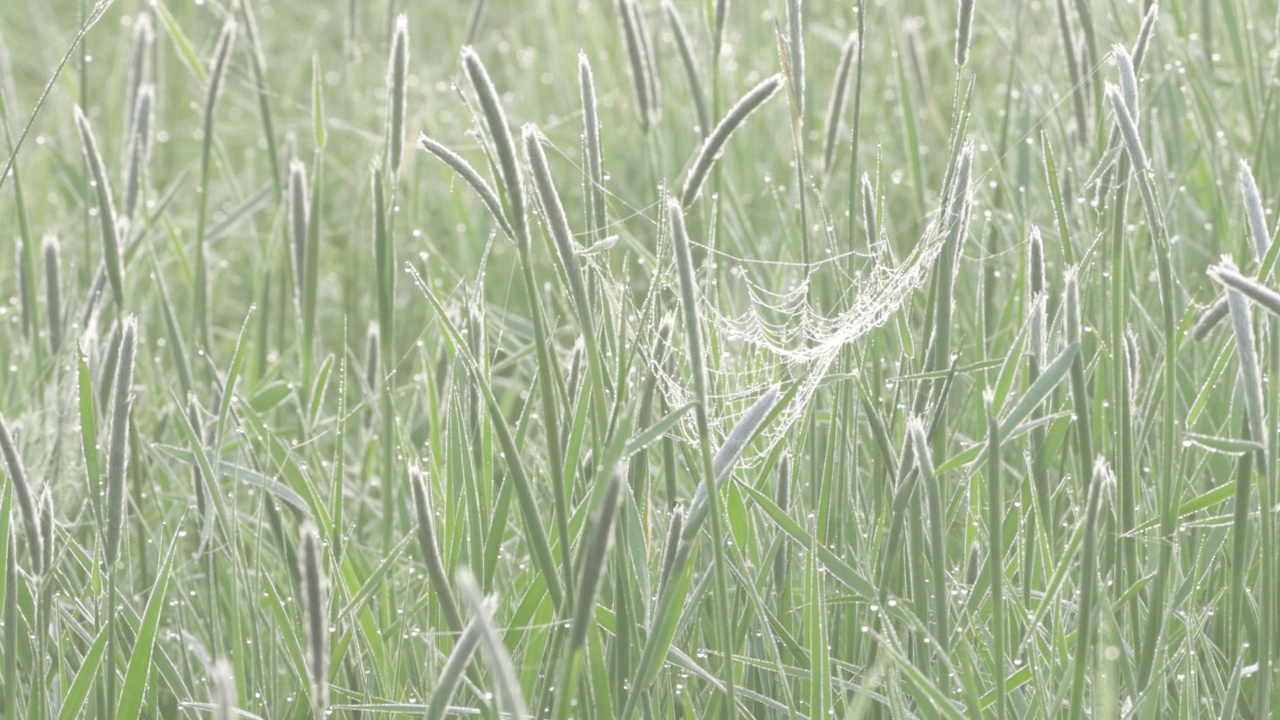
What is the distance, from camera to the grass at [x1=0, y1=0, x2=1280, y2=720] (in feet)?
2.35

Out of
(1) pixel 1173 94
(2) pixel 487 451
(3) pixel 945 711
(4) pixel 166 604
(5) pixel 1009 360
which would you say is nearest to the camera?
(3) pixel 945 711

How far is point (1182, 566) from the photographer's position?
3.27ft

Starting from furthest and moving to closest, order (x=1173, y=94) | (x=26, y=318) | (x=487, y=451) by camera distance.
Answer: (x=1173, y=94) < (x=26, y=318) < (x=487, y=451)

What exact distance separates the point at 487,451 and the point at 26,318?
71 centimetres

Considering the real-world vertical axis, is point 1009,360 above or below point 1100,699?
above

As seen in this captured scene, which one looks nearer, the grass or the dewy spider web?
the grass

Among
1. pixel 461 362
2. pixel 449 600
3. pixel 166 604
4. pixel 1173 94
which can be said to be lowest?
pixel 166 604

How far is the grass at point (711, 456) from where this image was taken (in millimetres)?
717

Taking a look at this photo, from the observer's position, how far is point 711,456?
70cm

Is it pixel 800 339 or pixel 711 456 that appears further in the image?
pixel 800 339

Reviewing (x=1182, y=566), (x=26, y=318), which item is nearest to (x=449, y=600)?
(x=1182, y=566)

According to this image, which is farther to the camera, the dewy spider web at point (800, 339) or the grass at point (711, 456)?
the dewy spider web at point (800, 339)

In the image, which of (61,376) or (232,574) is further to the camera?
(61,376)

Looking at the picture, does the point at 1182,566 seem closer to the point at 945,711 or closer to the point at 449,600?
the point at 945,711
